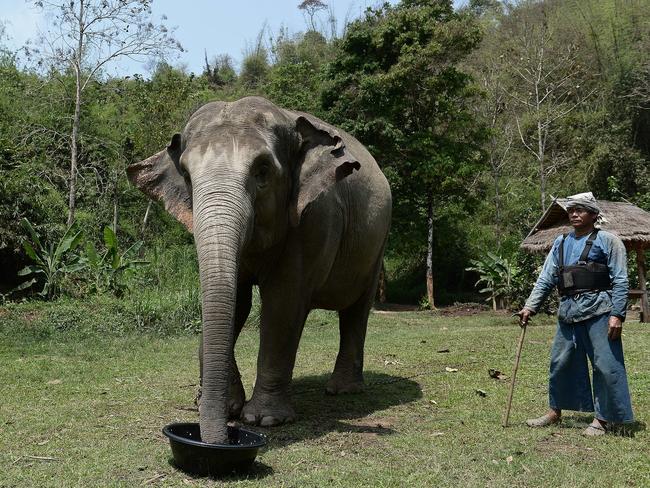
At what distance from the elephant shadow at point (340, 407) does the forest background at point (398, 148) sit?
19.2 feet

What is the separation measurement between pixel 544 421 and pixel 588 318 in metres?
0.89

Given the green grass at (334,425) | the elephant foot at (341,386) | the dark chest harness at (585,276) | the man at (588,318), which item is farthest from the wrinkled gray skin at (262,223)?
the dark chest harness at (585,276)

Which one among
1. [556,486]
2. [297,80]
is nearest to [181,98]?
[297,80]

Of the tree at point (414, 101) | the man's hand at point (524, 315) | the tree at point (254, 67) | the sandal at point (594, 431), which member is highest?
the tree at point (254, 67)

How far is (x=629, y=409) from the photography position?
18.0ft

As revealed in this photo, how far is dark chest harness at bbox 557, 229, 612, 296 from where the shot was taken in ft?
18.6

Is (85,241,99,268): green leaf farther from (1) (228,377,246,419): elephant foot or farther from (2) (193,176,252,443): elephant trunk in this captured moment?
(2) (193,176,252,443): elephant trunk

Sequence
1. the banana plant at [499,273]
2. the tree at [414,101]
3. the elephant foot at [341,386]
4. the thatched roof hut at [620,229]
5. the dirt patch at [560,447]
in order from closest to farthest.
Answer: the dirt patch at [560,447]
the elephant foot at [341,386]
the thatched roof hut at [620,229]
the banana plant at [499,273]
the tree at [414,101]

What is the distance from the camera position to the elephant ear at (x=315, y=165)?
545cm

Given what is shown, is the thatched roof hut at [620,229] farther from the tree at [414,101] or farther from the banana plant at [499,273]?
the tree at [414,101]

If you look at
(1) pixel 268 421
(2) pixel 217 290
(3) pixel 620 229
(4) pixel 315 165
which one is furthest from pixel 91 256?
(3) pixel 620 229

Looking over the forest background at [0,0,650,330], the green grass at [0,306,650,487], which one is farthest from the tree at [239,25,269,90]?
the green grass at [0,306,650,487]

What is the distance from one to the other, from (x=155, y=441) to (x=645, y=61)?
3011 centimetres

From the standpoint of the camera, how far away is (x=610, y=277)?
5.64 m
